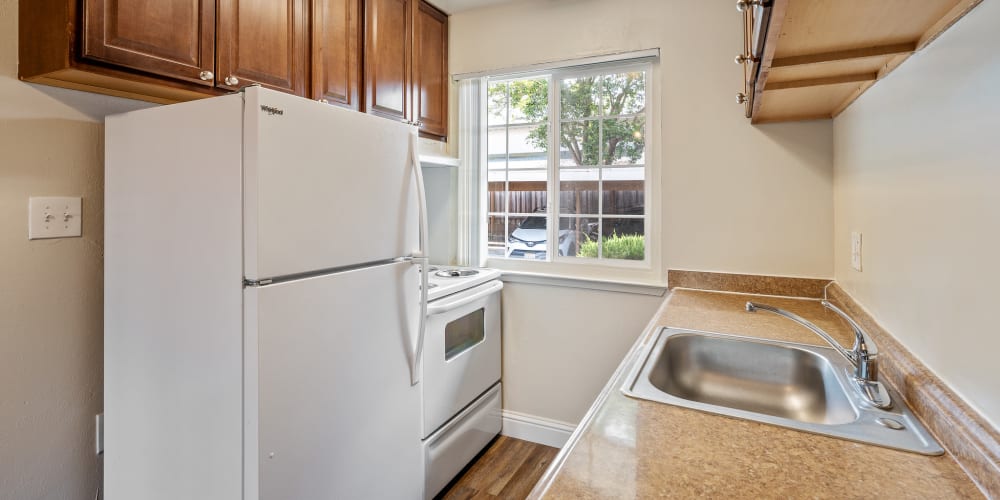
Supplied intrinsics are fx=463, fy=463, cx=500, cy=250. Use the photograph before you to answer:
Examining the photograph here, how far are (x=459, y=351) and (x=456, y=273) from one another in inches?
17.3

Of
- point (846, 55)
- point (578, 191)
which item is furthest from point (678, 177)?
point (846, 55)

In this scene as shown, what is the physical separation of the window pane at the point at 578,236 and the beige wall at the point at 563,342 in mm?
223

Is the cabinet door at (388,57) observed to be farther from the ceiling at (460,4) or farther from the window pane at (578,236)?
the window pane at (578,236)


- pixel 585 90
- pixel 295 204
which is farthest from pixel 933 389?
pixel 585 90

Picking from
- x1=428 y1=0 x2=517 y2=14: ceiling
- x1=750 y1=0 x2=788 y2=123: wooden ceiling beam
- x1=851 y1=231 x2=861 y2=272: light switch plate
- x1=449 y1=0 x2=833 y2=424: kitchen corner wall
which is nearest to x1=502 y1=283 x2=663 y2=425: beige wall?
x1=449 y1=0 x2=833 y2=424: kitchen corner wall

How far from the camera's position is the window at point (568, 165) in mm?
2357

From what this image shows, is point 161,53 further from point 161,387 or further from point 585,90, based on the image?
point 585,90

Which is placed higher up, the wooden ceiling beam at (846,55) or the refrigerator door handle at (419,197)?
the wooden ceiling beam at (846,55)

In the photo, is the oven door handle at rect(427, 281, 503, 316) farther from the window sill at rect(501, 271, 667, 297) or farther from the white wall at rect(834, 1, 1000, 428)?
the white wall at rect(834, 1, 1000, 428)

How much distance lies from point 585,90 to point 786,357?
166cm

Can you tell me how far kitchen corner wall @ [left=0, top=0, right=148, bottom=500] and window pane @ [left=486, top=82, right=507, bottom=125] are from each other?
1653 millimetres

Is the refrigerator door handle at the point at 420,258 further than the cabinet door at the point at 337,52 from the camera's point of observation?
No

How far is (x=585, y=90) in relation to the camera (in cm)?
245

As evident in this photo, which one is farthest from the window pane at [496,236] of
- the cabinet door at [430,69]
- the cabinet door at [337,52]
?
the cabinet door at [337,52]
